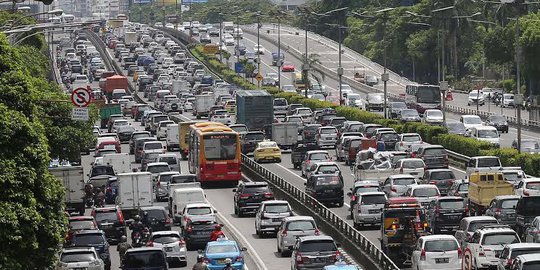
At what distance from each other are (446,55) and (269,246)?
13558cm

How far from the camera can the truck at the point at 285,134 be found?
314 ft

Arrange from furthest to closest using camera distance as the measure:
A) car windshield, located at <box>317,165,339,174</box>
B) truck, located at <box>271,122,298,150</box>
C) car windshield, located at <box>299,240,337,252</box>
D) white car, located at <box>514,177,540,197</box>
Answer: truck, located at <box>271,122,298,150</box> → car windshield, located at <box>317,165,339,174</box> → white car, located at <box>514,177,540,197</box> → car windshield, located at <box>299,240,337,252</box>

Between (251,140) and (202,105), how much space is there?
120ft

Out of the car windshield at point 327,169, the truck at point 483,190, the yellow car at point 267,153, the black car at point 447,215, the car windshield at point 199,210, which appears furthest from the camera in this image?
the yellow car at point 267,153

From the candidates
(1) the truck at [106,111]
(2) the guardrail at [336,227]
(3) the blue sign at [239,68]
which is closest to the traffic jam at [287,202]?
(2) the guardrail at [336,227]

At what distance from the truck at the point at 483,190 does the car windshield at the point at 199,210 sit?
357 inches

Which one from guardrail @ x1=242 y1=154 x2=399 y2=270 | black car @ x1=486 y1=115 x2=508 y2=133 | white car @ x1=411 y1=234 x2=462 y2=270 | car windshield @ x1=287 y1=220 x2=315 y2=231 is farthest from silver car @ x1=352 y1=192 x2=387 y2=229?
black car @ x1=486 y1=115 x2=508 y2=133

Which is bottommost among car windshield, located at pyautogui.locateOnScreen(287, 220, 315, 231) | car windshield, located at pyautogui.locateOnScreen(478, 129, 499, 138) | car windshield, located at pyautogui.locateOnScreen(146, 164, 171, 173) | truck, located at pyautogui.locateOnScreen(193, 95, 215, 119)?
truck, located at pyautogui.locateOnScreen(193, 95, 215, 119)

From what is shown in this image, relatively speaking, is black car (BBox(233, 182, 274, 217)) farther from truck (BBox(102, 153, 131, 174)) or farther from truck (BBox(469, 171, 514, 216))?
truck (BBox(102, 153, 131, 174))

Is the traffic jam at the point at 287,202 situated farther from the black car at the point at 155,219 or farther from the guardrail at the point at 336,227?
the guardrail at the point at 336,227

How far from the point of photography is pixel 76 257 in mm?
46031

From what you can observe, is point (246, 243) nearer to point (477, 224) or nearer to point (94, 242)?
point (94, 242)

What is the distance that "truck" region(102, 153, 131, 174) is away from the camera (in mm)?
78438

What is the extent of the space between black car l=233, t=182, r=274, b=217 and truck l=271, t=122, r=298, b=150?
30.4 m
